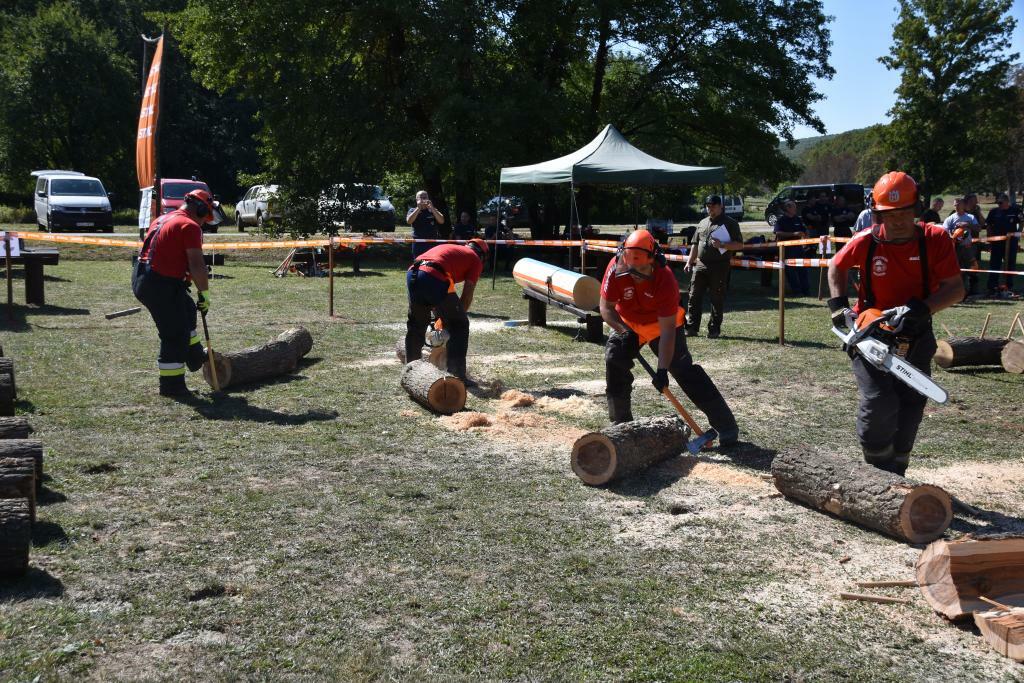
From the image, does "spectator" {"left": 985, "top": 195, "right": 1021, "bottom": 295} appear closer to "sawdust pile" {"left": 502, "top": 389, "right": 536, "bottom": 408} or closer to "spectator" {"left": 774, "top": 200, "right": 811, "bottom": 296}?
"spectator" {"left": 774, "top": 200, "right": 811, "bottom": 296}

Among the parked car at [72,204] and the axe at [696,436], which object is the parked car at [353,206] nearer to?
the parked car at [72,204]

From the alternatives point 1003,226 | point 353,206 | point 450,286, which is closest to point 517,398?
point 450,286

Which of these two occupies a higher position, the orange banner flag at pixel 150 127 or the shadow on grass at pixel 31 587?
the orange banner flag at pixel 150 127

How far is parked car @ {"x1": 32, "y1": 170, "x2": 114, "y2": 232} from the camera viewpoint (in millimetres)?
27125

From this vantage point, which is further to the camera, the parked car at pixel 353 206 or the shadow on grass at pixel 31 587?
the parked car at pixel 353 206

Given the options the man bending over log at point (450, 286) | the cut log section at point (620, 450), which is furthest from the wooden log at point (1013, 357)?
the man bending over log at point (450, 286)

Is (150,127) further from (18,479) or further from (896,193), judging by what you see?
(896,193)

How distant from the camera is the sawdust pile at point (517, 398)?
825 cm

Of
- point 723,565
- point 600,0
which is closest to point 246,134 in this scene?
point 600,0

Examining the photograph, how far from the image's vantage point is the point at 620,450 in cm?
593

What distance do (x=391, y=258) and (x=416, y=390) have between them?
17342mm

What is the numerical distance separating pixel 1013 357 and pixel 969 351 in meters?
0.41

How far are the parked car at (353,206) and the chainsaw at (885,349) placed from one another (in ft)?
63.8

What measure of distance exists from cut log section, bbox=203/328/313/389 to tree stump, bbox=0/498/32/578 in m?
4.36
